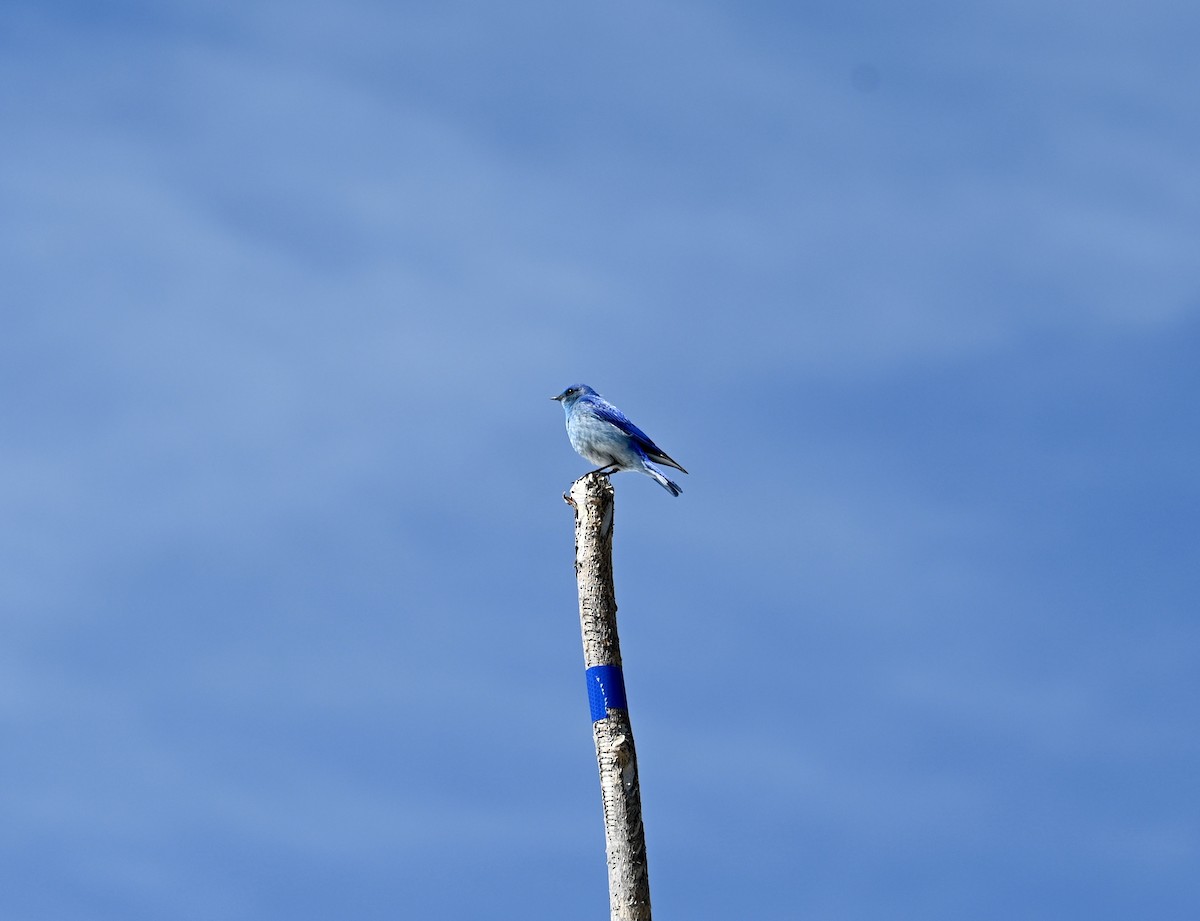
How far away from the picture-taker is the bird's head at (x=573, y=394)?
13391 mm

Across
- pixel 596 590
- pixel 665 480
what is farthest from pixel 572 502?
pixel 665 480

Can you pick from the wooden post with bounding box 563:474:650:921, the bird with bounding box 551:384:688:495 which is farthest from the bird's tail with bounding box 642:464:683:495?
the wooden post with bounding box 563:474:650:921

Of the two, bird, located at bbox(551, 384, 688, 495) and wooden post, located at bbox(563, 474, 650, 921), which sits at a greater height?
bird, located at bbox(551, 384, 688, 495)

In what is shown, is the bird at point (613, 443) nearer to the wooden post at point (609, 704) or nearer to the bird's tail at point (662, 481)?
the bird's tail at point (662, 481)

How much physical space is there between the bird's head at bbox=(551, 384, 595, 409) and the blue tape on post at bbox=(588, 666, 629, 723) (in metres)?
3.70

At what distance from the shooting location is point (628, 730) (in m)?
10.0


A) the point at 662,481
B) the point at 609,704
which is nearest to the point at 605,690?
the point at 609,704

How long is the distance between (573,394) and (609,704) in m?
4.21

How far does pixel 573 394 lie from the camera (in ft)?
44.5

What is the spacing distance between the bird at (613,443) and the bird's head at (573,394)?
33cm

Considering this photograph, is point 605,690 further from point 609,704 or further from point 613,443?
point 613,443

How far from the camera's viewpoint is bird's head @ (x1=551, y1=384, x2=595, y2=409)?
13391mm

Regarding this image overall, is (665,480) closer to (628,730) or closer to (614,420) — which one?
(614,420)

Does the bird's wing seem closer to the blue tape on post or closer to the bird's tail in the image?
the bird's tail
